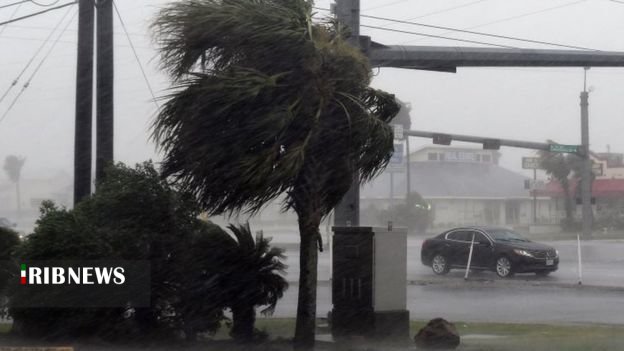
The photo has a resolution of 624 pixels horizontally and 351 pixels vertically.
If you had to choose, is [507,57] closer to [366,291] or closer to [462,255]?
[366,291]

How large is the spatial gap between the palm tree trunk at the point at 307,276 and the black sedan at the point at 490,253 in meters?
16.8

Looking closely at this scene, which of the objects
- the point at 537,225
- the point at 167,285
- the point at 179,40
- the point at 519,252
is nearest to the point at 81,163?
the point at 167,285

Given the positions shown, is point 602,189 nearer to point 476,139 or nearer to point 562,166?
point 562,166

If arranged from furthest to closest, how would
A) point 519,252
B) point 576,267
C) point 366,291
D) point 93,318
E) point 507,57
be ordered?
point 576,267 < point 519,252 < point 507,57 < point 366,291 < point 93,318

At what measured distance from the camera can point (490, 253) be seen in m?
28.2

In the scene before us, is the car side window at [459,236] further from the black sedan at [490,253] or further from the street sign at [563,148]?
the street sign at [563,148]

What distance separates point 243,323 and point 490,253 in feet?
54.0

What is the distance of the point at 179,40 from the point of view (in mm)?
11492

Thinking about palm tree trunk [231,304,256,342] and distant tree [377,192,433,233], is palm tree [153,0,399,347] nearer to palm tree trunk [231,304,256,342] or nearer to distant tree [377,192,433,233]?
palm tree trunk [231,304,256,342]

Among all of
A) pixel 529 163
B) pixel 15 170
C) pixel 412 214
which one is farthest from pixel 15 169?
pixel 529 163

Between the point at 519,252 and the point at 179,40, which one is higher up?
the point at 179,40

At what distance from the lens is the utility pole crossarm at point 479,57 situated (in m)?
17.1

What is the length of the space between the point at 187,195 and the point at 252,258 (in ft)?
4.52

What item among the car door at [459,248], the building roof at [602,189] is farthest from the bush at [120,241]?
the building roof at [602,189]
